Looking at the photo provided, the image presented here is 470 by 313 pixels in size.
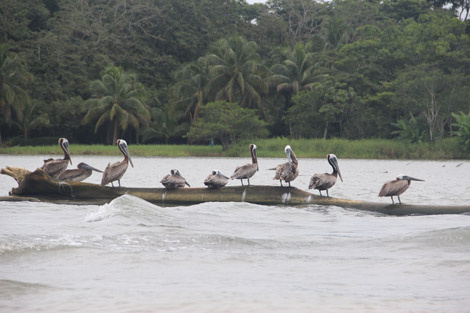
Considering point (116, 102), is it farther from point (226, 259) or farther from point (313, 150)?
point (226, 259)

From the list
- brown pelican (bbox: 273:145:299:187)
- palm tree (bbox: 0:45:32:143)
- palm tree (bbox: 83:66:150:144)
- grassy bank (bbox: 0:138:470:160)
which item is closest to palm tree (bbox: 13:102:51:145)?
palm tree (bbox: 0:45:32:143)

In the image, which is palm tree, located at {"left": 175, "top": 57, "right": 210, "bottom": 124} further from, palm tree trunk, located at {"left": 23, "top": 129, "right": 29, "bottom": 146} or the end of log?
the end of log

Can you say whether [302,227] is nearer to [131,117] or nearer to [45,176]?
[45,176]

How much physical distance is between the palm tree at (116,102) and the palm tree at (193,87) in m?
3.36

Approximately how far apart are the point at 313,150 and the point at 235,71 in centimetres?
1014

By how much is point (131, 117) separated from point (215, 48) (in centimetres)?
868

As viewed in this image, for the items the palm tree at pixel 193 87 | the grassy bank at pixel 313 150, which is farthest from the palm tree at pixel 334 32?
the grassy bank at pixel 313 150

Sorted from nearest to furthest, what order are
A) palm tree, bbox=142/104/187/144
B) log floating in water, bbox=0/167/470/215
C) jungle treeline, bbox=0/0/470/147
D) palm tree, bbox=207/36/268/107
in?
log floating in water, bbox=0/167/470/215 → jungle treeline, bbox=0/0/470/147 → palm tree, bbox=207/36/268/107 → palm tree, bbox=142/104/187/144

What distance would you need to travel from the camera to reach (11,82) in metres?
46.3

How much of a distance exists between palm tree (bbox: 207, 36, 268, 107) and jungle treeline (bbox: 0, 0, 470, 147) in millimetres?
89

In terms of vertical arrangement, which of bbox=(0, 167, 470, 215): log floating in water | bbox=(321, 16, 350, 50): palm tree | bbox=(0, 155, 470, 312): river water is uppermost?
bbox=(321, 16, 350, 50): palm tree

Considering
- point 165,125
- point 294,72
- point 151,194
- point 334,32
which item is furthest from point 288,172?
point 334,32

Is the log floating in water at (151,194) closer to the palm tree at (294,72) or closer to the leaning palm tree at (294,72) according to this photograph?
the palm tree at (294,72)

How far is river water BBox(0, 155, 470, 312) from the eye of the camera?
17.5ft
